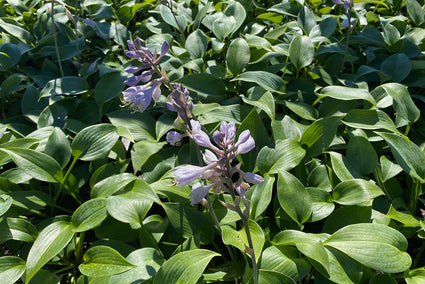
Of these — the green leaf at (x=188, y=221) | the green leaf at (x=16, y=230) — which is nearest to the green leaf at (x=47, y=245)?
the green leaf at (x=16, y=230)

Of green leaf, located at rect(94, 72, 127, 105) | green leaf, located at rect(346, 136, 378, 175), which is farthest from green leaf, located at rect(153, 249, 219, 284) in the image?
green leaf, located at rect(94, 72, 127, 105)

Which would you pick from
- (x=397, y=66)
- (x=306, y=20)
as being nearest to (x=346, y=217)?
(x=397, y=66)

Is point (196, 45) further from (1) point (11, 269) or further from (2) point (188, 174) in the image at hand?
(2) point (188, 174)

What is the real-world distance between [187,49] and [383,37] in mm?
1861

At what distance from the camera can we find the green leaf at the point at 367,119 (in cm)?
284

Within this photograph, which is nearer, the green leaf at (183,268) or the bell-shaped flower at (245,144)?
the bell-shaped flower at (245,144)

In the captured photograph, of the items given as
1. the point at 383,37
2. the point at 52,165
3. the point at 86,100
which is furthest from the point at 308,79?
the point at 52,165

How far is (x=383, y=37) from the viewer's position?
12.9 ft

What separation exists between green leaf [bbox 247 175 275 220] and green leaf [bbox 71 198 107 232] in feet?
2.70

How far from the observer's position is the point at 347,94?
3.02 metres

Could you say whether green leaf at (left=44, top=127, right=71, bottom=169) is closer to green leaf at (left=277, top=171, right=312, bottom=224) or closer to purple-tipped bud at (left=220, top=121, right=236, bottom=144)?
green leaf at (left=277, top=171, right=312, bottom=224)

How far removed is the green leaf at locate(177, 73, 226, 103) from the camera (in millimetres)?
3258

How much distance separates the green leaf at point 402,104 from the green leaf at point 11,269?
2.56 m

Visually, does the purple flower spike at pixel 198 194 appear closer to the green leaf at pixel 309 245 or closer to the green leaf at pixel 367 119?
the green leaf at pixel 309 245
